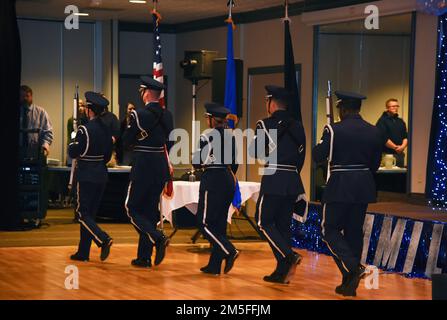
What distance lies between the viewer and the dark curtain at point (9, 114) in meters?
11.0


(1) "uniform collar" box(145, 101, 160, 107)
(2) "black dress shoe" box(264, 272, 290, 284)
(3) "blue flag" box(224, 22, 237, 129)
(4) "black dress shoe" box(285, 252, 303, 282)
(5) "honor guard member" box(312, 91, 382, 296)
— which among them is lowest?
(2) "black dress shoe" box(264, 272, 290, 284)

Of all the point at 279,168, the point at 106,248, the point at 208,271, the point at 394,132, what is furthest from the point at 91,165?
the point at 394,132

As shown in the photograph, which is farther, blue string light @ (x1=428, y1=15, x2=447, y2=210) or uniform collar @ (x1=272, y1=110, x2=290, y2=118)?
blue string light @ (x1=428, y1=15, x2=447, y2=210)

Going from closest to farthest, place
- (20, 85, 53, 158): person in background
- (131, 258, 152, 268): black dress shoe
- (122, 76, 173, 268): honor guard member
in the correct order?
(122, 76, 173, 268): honor guard member
(131, 258, 152, 268): black dress shoe
(20, 85, 53, 158): person in background

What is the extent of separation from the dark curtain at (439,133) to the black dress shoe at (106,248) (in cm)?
340

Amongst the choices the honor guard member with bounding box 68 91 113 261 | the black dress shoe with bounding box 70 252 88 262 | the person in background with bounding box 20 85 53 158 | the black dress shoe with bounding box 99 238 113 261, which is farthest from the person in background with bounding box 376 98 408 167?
the person in background with bounding box 20 85 53 158

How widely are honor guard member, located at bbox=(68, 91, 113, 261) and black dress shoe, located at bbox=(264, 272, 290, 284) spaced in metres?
1.64

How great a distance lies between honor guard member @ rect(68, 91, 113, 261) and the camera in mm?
9234

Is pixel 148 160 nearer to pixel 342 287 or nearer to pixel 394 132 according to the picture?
pixel 342 287

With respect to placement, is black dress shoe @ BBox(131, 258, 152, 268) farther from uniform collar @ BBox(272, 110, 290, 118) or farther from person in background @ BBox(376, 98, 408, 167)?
person in background @ BBox(376, 98, 408, 167)

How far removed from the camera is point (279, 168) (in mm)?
8203

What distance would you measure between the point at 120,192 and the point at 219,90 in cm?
201

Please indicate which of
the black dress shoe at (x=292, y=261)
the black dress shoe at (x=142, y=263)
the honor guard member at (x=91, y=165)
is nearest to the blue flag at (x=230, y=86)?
the honor guard member at (x=91, y=165)
